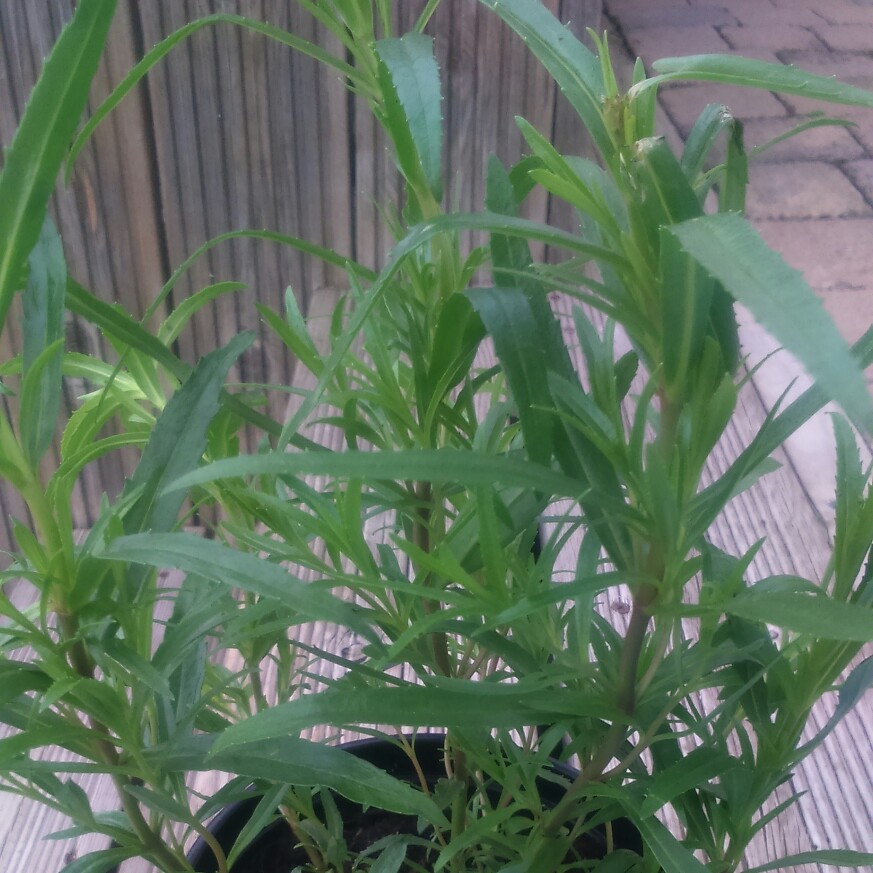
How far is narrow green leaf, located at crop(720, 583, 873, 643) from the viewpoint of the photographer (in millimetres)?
210

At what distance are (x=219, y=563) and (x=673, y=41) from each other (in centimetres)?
111

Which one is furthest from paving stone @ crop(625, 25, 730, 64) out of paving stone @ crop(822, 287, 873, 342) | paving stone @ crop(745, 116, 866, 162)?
paving stone @ crop(822, 287, 873, 342)

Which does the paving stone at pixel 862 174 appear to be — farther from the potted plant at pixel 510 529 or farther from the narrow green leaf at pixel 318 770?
the narrow green leaf at pixel 318 770

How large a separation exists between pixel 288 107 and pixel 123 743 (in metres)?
0.64

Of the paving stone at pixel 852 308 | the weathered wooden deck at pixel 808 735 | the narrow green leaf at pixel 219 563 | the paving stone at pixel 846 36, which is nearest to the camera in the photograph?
the narrow green leaf at pixel 219 563

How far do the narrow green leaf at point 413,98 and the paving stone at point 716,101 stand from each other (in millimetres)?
879

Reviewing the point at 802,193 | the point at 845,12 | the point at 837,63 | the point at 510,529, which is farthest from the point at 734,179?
the point at 845,12

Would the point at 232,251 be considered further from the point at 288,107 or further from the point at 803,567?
the point at 803,567

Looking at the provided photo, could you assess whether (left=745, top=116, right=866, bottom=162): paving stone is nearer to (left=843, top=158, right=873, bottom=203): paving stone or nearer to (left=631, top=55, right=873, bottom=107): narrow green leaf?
(left=843, top=158, right=873, bottom=203): paving stone

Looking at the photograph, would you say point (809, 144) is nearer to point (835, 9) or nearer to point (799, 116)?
point (799, 116)

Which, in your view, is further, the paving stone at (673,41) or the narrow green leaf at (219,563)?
the paving stone at (673,41)

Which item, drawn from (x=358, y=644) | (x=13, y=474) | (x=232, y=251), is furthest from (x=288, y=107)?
(x=13, y=474)

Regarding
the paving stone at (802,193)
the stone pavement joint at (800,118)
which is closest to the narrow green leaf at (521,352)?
the stone pavement joint at (800,118)

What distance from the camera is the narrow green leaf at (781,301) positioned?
5.2 inches
